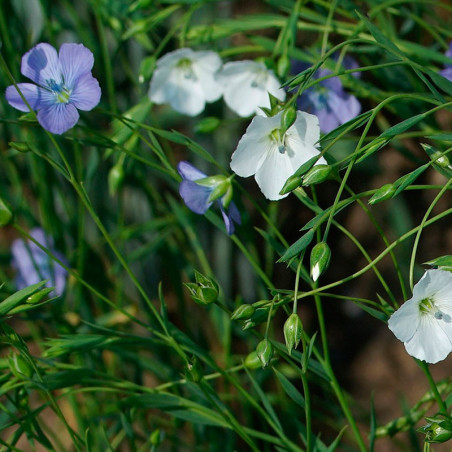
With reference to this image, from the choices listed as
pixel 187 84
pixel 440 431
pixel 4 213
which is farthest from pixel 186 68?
pixel 440 431

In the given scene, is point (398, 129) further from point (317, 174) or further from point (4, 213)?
point (4, 213)

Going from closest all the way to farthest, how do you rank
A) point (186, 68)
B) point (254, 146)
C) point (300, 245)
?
point (300, 245) < point (254, 146) < point (186, 68)

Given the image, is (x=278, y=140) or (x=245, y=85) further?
(x=245, y=85)

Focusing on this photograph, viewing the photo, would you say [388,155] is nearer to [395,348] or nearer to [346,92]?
[395,348]

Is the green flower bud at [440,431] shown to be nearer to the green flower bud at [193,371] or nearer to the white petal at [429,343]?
the white petal at [429,343]

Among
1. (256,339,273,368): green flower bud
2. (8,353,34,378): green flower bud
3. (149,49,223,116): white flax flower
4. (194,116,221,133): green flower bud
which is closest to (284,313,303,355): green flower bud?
(256,339,273,368): green flower bud

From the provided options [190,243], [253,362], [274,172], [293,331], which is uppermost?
[274,172]

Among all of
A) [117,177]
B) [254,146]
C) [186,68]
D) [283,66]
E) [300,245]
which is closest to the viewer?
[300,245]
